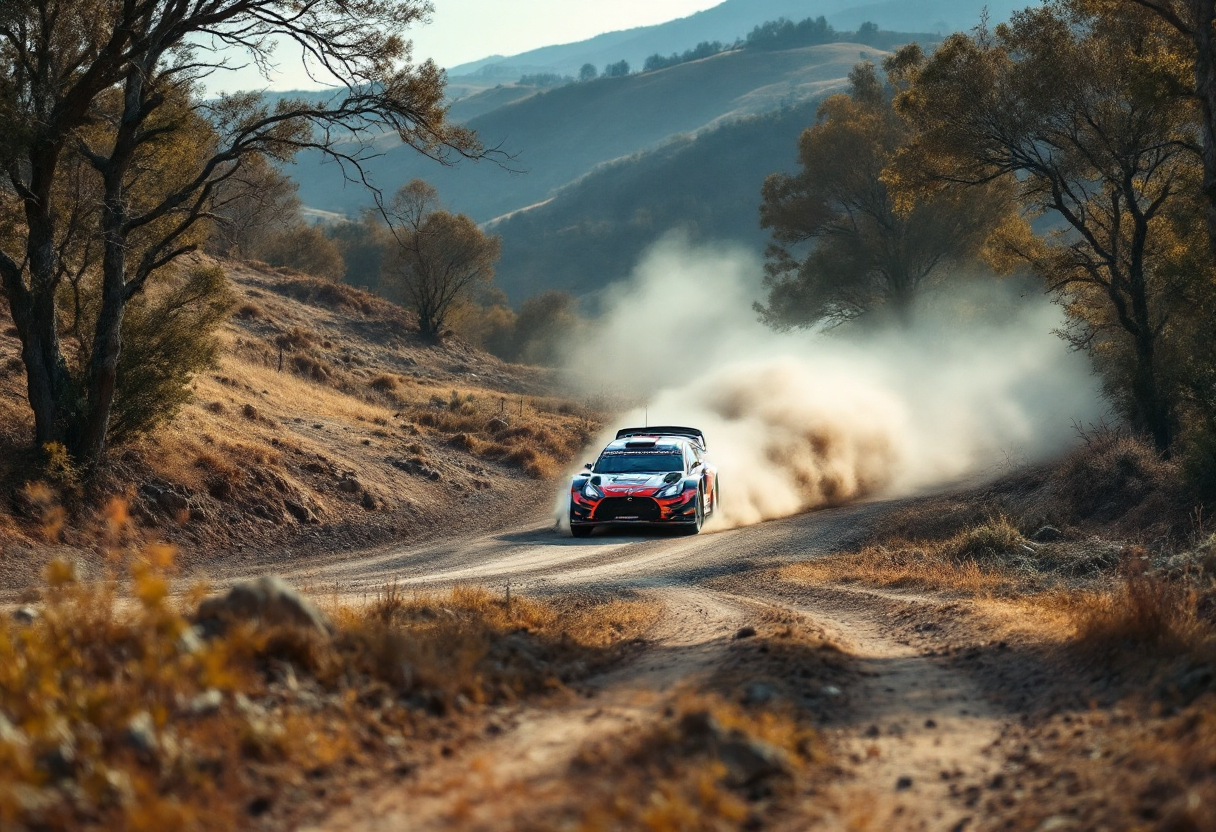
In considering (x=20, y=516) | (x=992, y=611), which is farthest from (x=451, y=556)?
(x=992, y=611)

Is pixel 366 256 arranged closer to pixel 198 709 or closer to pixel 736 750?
pixel 198 709

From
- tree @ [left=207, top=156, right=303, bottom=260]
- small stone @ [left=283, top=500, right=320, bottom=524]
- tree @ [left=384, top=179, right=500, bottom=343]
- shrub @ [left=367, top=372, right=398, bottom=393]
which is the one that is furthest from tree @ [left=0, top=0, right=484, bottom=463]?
tree @ [left=384, top=179, right=500, bottom=343]

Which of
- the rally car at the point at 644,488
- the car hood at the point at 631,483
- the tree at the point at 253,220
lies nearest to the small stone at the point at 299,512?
the rally car at the point at 644,488

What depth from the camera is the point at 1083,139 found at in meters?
24.3

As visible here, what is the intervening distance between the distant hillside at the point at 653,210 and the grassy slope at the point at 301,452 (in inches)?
4284

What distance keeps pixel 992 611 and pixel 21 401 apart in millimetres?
17271

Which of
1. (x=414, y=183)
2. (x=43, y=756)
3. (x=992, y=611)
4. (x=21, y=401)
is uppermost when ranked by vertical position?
(x=414, y=183)

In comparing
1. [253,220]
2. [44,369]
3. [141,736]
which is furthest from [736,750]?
[253,220]

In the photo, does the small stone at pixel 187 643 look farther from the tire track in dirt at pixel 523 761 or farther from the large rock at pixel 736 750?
the large rock at pixel 736 750

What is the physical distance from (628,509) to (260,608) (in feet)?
47.7

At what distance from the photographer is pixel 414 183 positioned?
59.9 meters

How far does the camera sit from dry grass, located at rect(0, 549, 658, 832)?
4305 mm

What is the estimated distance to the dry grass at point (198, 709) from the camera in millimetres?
4305

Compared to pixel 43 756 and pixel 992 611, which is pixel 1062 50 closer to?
pixel 992 611
